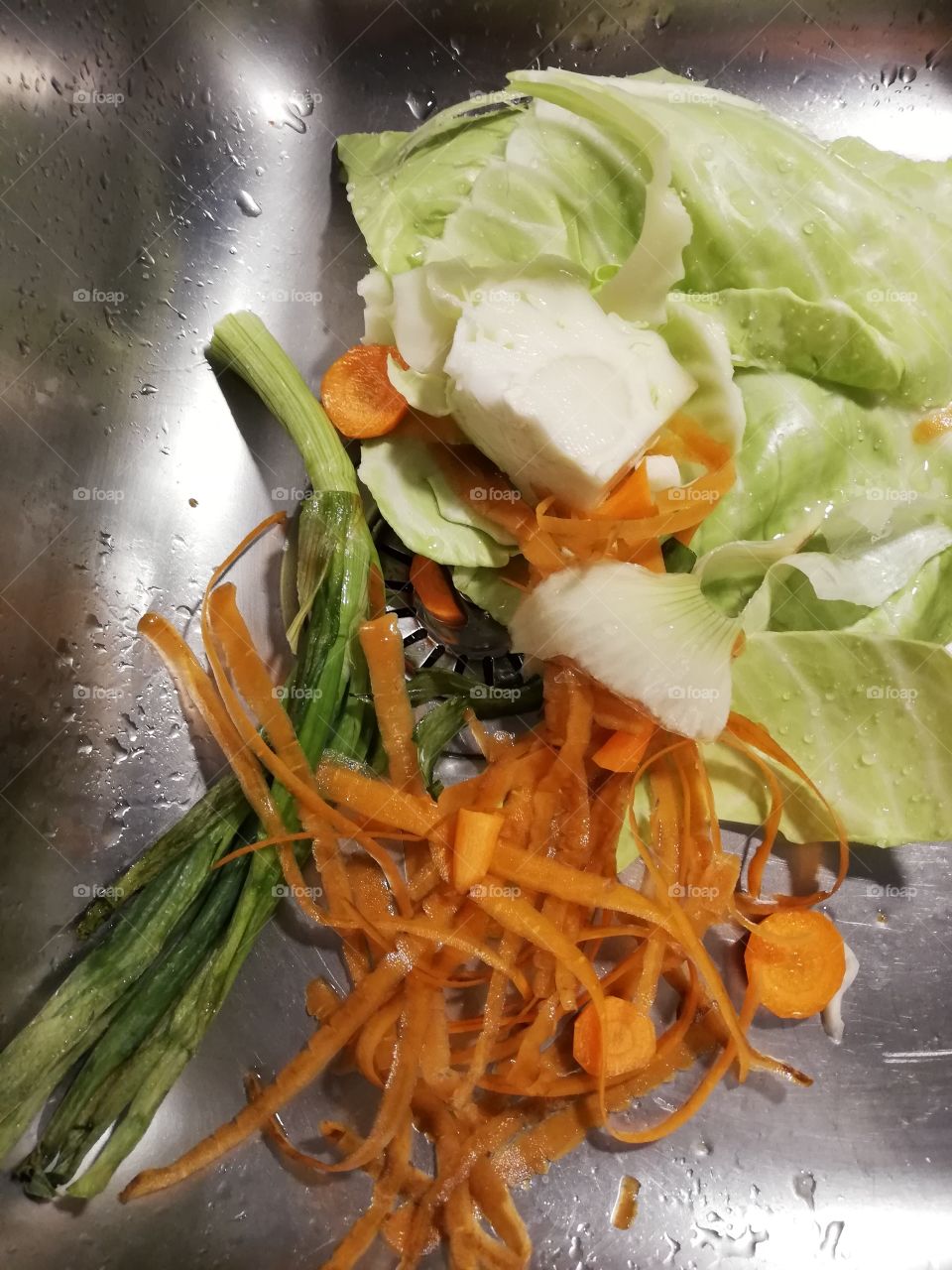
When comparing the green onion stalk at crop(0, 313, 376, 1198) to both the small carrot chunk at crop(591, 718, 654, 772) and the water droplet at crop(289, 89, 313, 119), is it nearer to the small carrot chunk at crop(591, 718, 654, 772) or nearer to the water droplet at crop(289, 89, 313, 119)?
the small carrot chunk at crop(591, 718, 654, 772)

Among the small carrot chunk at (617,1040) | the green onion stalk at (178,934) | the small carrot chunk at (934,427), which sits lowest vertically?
the small carrot chunk at (617,1040)

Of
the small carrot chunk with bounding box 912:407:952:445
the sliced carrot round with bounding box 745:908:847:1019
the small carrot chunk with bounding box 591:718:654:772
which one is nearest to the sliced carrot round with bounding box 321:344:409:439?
the small carrot chunk with bounding box 591:718:654:772

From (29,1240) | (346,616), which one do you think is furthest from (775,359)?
(29,1240)

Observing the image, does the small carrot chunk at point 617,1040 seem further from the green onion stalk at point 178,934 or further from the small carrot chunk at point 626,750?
the green onion stalk at point 178,934

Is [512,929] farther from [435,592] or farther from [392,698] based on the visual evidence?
[435,592]

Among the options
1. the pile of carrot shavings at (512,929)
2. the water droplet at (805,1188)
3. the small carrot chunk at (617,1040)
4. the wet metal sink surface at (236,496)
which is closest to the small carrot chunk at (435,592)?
the pile of carrot shavings at (512,929)

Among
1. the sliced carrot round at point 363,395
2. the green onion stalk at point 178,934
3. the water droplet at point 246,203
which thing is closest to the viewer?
the green onion stalk at point 178,934

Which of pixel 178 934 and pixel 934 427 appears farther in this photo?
pixel 934 427

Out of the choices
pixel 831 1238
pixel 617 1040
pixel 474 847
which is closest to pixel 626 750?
pixel 474 847
